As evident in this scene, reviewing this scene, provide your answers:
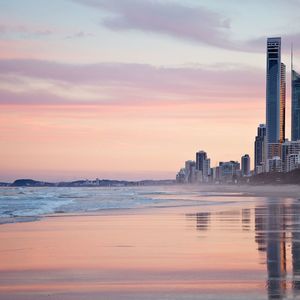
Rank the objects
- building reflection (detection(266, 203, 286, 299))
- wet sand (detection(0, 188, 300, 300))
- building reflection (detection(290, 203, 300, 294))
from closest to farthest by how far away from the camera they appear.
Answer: building reflection (detection(266, 203, 286, 299))
wet sand (detection(0, 188, 300, 300))
building reflection (detection(290, 203, 300, 294))

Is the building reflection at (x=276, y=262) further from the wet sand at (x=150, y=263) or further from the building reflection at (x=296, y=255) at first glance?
the building reflection at (x=296, y=255)

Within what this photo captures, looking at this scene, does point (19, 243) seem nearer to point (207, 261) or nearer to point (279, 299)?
point (207, 261)

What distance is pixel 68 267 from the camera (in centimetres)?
1494

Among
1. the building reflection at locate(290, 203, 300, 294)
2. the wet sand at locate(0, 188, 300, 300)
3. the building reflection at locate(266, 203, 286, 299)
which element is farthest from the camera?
the building reflection at locate(290, 203, 300, 294)

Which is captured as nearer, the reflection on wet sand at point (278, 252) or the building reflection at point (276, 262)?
the building reflection at point (276, 262)

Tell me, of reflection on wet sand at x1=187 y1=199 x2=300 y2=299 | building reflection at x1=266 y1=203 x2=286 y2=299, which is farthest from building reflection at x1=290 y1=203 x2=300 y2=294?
building reflection at x1=266 y1=203 x2=286 y2=299

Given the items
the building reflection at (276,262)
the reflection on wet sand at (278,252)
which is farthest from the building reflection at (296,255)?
the building reflection at (276,262)

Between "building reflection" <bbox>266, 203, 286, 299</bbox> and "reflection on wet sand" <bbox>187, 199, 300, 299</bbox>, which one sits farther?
"reflection on wet sand" <bbox>187, 199, 300, 299</bbox>

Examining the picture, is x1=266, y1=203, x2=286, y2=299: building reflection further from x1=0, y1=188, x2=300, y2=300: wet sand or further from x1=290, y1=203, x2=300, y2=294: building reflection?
x1=290, y1=203, x2=300, y2=294: building reflection

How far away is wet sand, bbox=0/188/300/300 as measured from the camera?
1171 centimetres

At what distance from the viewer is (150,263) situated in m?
15.6

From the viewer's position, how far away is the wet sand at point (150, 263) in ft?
38.4

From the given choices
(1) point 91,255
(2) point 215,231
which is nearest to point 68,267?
(1) point 91,255

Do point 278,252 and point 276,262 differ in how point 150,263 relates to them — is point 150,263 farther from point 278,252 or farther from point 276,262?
point 278,252
